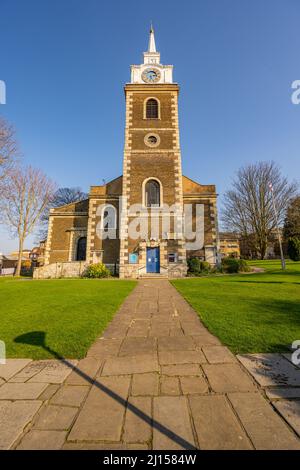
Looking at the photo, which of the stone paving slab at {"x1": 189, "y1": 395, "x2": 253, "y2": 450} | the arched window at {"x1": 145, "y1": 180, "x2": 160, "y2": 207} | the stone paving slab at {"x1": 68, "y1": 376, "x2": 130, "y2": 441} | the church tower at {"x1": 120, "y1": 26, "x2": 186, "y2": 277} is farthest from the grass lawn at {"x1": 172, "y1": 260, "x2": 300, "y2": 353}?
the arched window at {"x1": 145, "y1": 180, "x2": 160, "y2": 207}

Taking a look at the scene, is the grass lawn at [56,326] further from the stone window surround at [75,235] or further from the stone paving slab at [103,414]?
the stone window surround at [75,235]

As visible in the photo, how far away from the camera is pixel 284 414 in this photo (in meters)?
2.02

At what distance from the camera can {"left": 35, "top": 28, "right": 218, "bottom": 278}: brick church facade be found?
1767cm

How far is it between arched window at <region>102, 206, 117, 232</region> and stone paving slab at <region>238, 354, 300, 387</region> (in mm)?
18175

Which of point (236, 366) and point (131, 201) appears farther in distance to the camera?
point (131, 201)

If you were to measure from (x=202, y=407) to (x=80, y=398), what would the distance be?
131 cm

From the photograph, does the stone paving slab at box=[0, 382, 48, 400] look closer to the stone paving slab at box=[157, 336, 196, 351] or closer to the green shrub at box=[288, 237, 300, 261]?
the stone paving slab at box=[157, 336, 196, 351]

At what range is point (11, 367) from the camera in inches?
121

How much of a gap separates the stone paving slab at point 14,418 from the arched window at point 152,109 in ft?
73.7

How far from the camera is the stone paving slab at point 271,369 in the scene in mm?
2582

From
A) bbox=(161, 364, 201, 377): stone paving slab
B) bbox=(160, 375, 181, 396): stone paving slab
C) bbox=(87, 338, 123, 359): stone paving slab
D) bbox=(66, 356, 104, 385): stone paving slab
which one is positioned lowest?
bbox=(87, 338, 123, 359): stone paving slab

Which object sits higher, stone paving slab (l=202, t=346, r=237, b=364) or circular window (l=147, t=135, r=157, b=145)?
circular window (l=147, t=135, r=157, b=145)
